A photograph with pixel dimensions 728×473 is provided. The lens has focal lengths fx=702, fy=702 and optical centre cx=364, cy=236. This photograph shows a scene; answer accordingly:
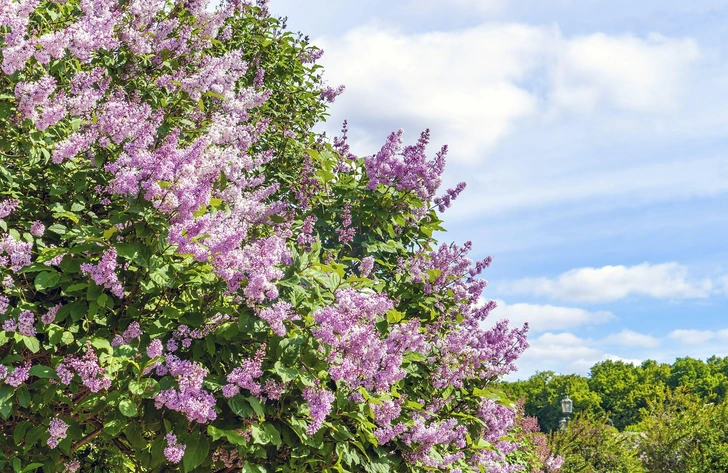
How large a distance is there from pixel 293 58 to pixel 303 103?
56cm

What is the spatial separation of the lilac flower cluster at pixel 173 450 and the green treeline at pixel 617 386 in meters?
73.1

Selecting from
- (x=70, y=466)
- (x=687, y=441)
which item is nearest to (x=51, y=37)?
(x=70, y=466)

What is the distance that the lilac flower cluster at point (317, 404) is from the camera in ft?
14.1

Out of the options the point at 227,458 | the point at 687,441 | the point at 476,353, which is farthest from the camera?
the point at 687,441

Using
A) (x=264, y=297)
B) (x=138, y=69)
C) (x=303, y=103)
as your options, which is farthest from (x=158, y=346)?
(x=303, y=103)

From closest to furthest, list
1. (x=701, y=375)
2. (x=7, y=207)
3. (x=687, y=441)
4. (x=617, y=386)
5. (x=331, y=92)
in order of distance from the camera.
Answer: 1. (x=7, y=207)
2. (x=331, y=92)
3. (x=687, y=441)
4. (x=617, y=386)
5. (x=701, y=375)

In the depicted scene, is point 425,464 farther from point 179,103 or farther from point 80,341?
point 179,103

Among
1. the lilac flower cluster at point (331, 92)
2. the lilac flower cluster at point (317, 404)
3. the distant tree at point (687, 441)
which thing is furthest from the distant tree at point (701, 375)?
the lilac flower cluster at point (317, 404)

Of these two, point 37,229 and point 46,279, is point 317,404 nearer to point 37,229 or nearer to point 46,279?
point 46,279

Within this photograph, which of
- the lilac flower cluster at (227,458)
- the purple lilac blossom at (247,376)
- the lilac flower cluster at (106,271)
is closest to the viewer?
the lilac flower cluster at (106,271)

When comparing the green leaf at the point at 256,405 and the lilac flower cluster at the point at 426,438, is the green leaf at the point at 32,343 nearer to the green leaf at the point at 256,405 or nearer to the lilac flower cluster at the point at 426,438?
the green leaf at the point at 256,405

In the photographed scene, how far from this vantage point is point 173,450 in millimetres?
4098

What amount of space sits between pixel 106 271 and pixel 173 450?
111cm

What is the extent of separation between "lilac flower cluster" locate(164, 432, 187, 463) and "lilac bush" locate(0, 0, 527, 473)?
0.4 inches
